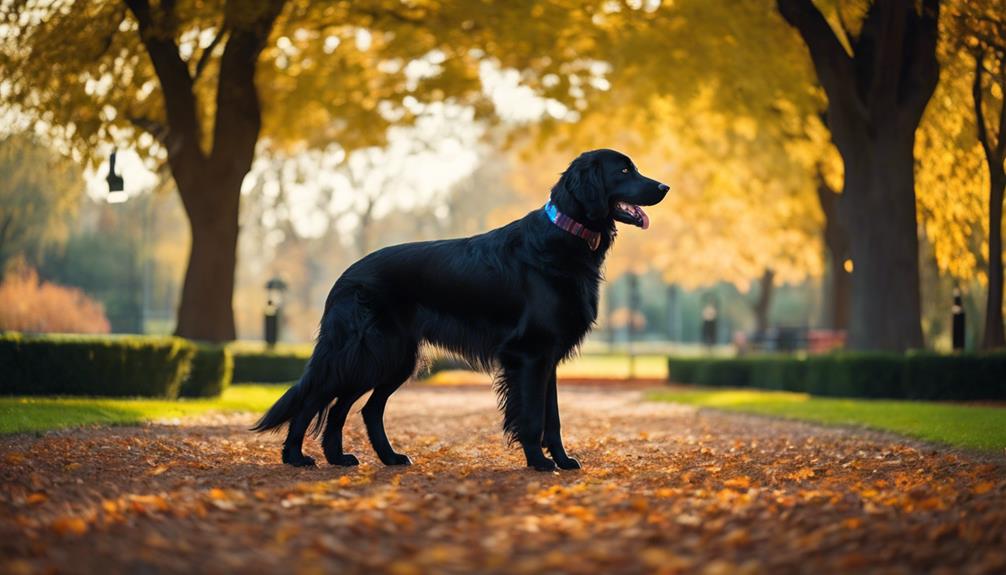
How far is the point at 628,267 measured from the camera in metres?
40.1

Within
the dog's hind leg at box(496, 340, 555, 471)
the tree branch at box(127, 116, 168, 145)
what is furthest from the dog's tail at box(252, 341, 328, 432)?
the tree branch at box(127, 116, 168, 145)

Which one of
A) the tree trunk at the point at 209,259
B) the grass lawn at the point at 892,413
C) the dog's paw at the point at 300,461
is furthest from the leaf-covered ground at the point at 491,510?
the tree trunk at the point at 209,259

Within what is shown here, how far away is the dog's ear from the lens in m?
7.52

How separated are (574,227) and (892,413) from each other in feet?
22.5

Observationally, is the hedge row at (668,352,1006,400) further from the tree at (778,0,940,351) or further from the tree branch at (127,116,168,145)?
the tree branch at (127,116,168,145)

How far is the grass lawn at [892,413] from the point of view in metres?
10.2

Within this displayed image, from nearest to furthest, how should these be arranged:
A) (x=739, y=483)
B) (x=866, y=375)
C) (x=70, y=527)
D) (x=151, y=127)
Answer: (x=70, y=527), (x=739, y=483), (x=866, y=375), (x=151, y=127)

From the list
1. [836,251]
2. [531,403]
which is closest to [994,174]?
[836,251]

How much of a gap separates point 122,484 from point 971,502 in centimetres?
461

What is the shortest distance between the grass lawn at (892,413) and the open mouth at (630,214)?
3.70 m

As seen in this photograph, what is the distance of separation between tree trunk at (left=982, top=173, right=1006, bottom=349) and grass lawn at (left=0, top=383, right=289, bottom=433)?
10.3 m

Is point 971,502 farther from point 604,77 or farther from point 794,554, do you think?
point 604,77

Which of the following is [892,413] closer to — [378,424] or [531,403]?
[531,403]

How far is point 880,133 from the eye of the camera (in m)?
15.9
